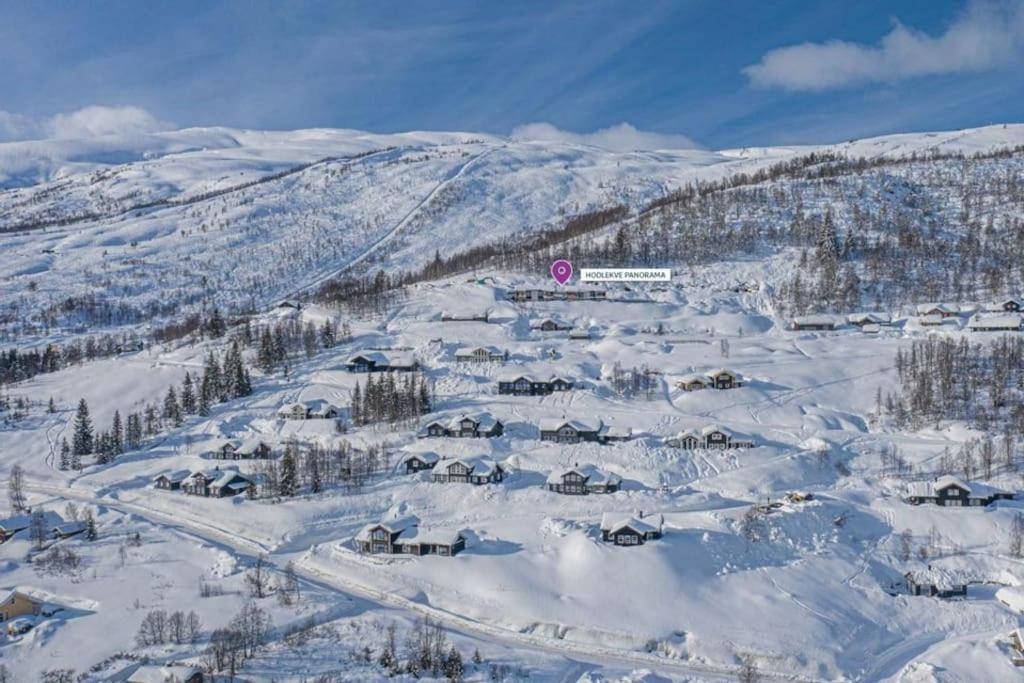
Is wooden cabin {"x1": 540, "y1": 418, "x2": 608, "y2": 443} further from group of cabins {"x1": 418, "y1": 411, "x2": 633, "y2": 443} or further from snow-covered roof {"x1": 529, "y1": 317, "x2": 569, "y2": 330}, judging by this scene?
snow-covered roof {"x1": 529, "y1": 317, "x2": 569, "y2": 330}

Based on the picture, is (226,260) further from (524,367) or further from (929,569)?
(929,569)

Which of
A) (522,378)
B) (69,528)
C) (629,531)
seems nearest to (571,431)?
(522,378)

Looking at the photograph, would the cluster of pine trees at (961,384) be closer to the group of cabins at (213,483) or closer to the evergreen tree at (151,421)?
the group of cabins at (213,483)

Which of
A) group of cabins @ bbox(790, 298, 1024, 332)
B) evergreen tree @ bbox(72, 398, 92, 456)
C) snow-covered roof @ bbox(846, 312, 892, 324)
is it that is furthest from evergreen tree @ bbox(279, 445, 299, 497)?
snow-covered roof @ bbox(846, 312, 892, 324)

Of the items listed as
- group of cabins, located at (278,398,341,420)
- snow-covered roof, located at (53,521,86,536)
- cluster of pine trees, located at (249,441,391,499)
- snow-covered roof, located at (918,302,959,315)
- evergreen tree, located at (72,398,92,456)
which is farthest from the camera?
snow-covered roof, located at (918,302,959,315)

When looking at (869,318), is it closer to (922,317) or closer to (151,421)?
(922,317)

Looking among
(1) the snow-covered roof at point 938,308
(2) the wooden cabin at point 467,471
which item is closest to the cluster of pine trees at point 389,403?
(2) the wooden cabin at point 467,471
